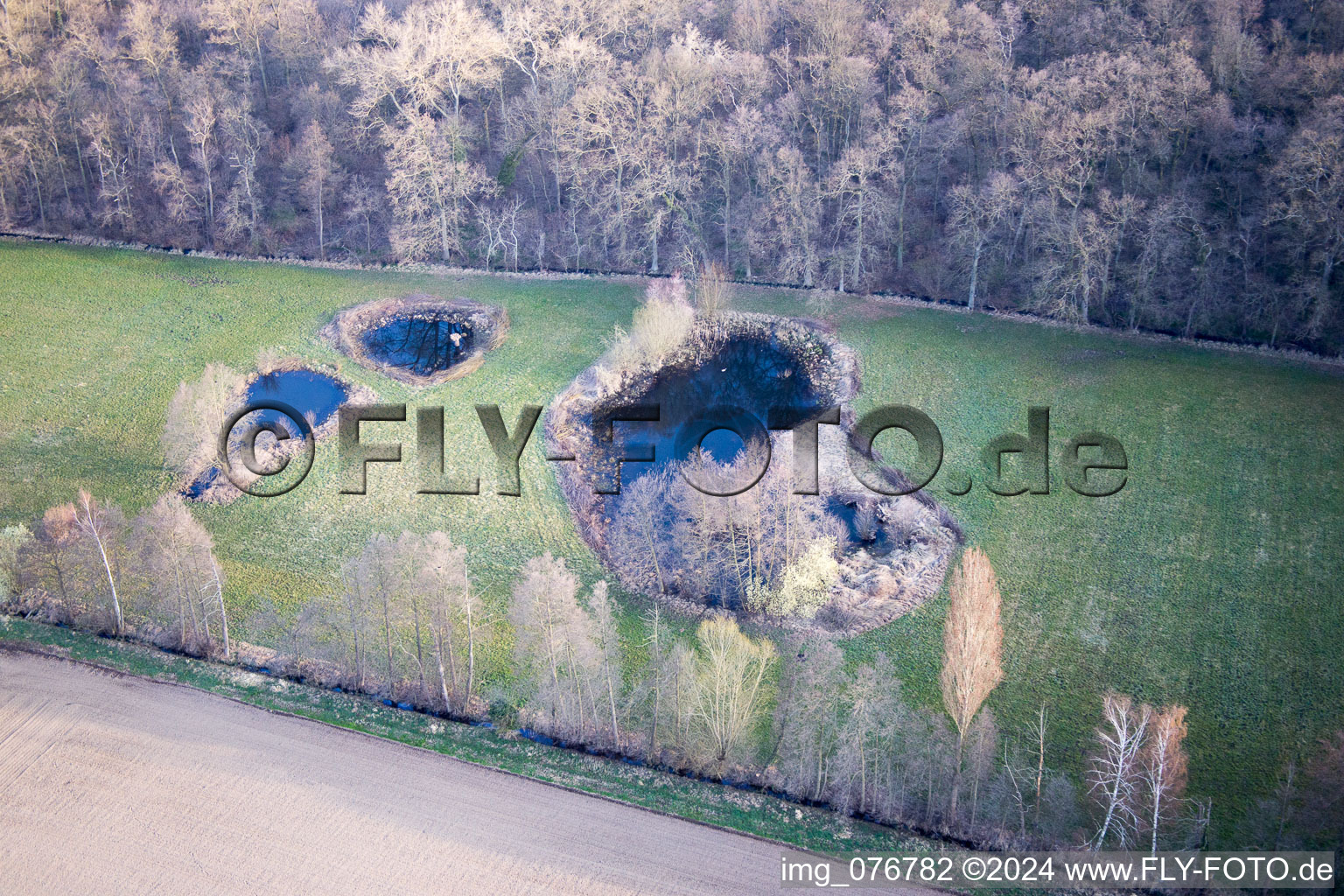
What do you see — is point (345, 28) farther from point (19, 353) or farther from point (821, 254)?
point (821, 254)

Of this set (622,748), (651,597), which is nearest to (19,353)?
(651,597)

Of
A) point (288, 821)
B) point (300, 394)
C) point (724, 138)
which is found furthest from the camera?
point (724, 138)

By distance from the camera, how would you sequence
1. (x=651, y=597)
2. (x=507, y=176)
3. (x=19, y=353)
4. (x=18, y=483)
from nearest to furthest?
(x=651, y=597), (x=18, y=483), (x=19, y=353), (x=507, y=176)

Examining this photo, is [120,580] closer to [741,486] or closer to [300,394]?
[300,394]

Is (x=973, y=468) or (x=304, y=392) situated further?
(x=304, y=392)

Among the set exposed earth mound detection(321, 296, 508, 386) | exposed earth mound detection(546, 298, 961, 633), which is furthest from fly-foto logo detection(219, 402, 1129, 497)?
exposed earth mound detection(321, 296, 508, 386)

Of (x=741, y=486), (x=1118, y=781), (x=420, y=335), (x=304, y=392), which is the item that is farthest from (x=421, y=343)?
(x=1118, y=781)

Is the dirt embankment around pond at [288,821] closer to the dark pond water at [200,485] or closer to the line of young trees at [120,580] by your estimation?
the line of young trees at [120,580]
